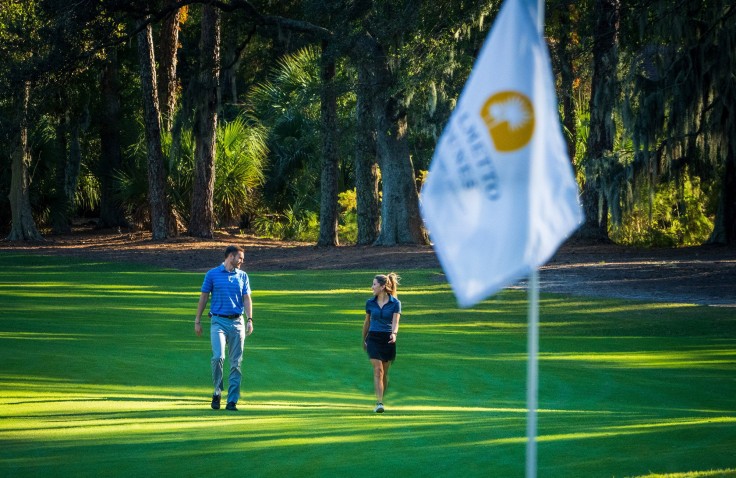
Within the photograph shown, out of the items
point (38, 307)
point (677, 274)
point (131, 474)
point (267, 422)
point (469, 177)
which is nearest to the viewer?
point (469, 177)

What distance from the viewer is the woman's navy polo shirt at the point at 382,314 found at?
1155 cm

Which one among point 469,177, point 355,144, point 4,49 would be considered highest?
point 4,49

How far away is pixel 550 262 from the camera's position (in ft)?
95.8

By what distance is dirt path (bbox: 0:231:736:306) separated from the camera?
24191 millimetres

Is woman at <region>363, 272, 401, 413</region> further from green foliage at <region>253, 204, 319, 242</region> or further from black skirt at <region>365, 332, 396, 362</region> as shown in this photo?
green foliage at <region>253, 204, 319, 242</region>

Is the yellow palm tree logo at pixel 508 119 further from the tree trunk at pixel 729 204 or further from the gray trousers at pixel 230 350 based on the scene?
the tree trunk at pixel 729 204

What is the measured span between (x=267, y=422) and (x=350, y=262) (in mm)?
21629

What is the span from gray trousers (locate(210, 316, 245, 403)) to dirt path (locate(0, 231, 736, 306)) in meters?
12.8

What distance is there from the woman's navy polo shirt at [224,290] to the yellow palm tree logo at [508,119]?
253 inches

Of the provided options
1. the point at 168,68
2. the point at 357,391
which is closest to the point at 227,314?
the point at 357,391

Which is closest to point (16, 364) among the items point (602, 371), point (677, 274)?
point (602, 371)

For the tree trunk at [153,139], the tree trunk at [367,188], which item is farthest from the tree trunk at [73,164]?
the tree trunk at [367,188]

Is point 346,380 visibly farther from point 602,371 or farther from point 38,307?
point 38,307

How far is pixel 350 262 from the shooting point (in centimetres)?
3184
